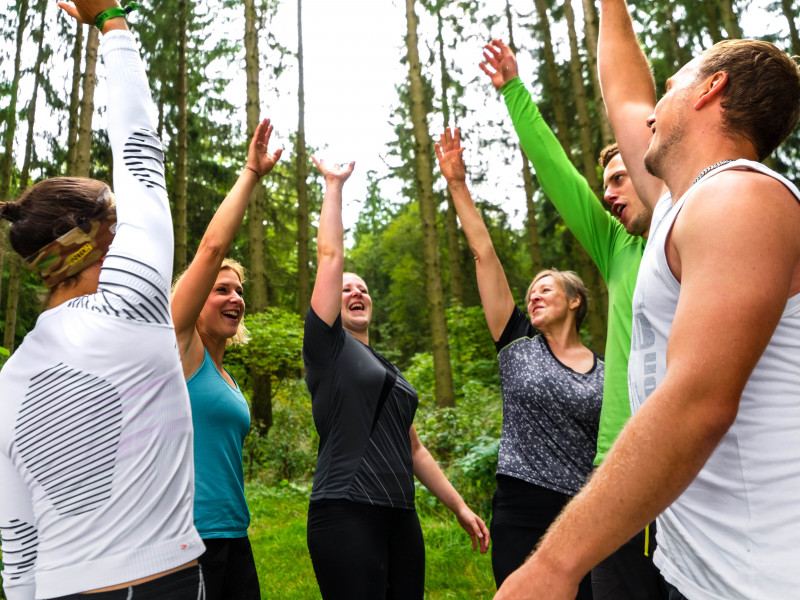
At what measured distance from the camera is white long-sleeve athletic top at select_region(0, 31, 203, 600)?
5.16 ft

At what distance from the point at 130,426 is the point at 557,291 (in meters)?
2.90

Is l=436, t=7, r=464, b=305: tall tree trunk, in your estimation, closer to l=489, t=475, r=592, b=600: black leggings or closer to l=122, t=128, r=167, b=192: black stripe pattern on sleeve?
l=489, t=475, r=592, b=600: black leggings

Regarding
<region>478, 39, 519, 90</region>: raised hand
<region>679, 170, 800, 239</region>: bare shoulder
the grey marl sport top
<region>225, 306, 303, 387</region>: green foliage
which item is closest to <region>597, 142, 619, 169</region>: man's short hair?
<region>478, 39, 519, 90</region>: raised hand

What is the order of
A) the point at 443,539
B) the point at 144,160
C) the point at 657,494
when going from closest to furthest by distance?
1. the point at 657,494
2. the point at 144,160
3. the point at 443,539

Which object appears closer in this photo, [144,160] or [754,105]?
[754,105]

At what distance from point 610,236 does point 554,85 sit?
14.4m

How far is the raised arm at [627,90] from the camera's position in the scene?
2130 millimetres

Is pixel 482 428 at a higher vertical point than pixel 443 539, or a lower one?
higher

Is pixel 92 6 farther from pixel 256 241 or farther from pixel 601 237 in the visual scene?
pixel 256 241

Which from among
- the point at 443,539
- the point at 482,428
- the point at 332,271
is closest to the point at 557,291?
the point at 332,271

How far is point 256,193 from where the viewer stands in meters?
14.3

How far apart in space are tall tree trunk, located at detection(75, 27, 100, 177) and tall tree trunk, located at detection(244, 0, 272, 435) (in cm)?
311

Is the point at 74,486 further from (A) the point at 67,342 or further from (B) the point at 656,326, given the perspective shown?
(B) the point at 656,326

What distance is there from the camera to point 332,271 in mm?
3342
